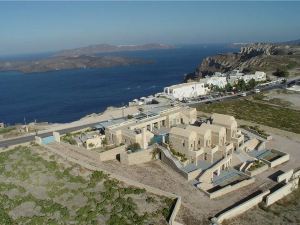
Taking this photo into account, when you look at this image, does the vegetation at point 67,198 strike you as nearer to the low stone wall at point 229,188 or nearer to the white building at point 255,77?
the low stone wall at point 229,188

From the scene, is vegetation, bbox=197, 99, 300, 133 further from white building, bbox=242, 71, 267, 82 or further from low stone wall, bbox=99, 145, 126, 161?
low stone wall, bbox=99, 145, 126, 161

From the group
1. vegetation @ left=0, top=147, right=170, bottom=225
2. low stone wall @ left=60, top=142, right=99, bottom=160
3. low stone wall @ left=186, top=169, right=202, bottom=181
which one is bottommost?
vegetation @ left=0, top=147, right=170, bottom=225

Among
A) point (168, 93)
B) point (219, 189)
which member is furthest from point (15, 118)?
point (219, 189)


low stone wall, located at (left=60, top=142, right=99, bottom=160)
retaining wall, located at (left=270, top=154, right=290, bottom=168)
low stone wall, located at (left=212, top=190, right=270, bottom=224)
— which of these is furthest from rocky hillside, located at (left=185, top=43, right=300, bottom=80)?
low stone wall, located at (left=212, top=190, right=270, bottom=224)

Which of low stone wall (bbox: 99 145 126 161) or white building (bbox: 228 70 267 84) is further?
white building (bbox: 228 70 267 84)

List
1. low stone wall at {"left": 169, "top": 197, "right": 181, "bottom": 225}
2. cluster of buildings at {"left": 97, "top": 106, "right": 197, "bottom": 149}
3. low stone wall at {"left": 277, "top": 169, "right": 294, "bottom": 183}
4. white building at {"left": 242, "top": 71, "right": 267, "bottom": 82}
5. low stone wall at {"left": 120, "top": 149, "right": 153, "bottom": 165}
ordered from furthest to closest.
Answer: white building at {"left": 242, "top": 71, "right": 267, "bottom": 82} < cluster of buildings at {"left": 97, "top": 106, "right": 197, "bottom": 149} < low stone wall at {"left": 120, "top": 149, "right": 153, "bottom": 165} < low stone wall at {"left": 277, "top": 169, "right": 294, "bottom": 183} < low stone wall at {"left": 169, "top": 197, "right": 181, "bottom": 225}

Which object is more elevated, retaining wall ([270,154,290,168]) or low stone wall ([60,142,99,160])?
low stone wall ([60,142,99,160])

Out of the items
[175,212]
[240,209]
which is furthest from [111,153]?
[240,209]
